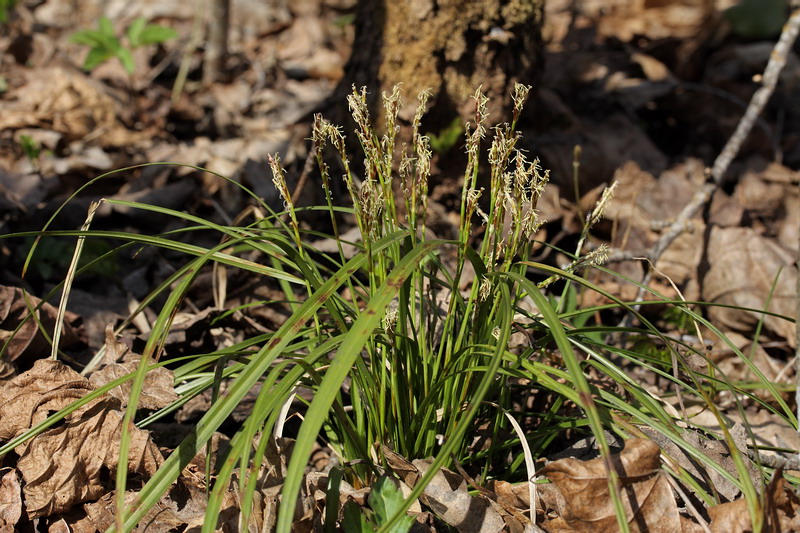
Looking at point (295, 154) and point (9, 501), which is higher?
point (295, 154)

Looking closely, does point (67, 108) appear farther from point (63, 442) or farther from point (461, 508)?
point (461, 508)

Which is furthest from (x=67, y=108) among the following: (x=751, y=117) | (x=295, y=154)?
(x=751, y=117)

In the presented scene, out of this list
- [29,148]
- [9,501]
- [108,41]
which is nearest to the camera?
[9,501]

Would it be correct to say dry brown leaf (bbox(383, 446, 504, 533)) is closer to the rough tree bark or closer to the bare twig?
the rough tree bark

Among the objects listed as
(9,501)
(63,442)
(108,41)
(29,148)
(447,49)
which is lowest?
(9,501)

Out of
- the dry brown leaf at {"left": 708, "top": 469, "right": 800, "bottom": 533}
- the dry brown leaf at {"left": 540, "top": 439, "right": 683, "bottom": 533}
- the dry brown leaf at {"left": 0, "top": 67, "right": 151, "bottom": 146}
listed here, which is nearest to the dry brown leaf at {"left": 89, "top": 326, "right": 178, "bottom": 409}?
the dry brown leaf at {"left": 540, "top": 439, "right": 683, "bottom": 533}

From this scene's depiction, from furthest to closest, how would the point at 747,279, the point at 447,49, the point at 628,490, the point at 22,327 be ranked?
the point at 747,279 → the point at 447,49 → the point at 22,327 → the point at 628,490

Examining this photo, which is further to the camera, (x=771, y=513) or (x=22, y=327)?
(x=22, y=327)
